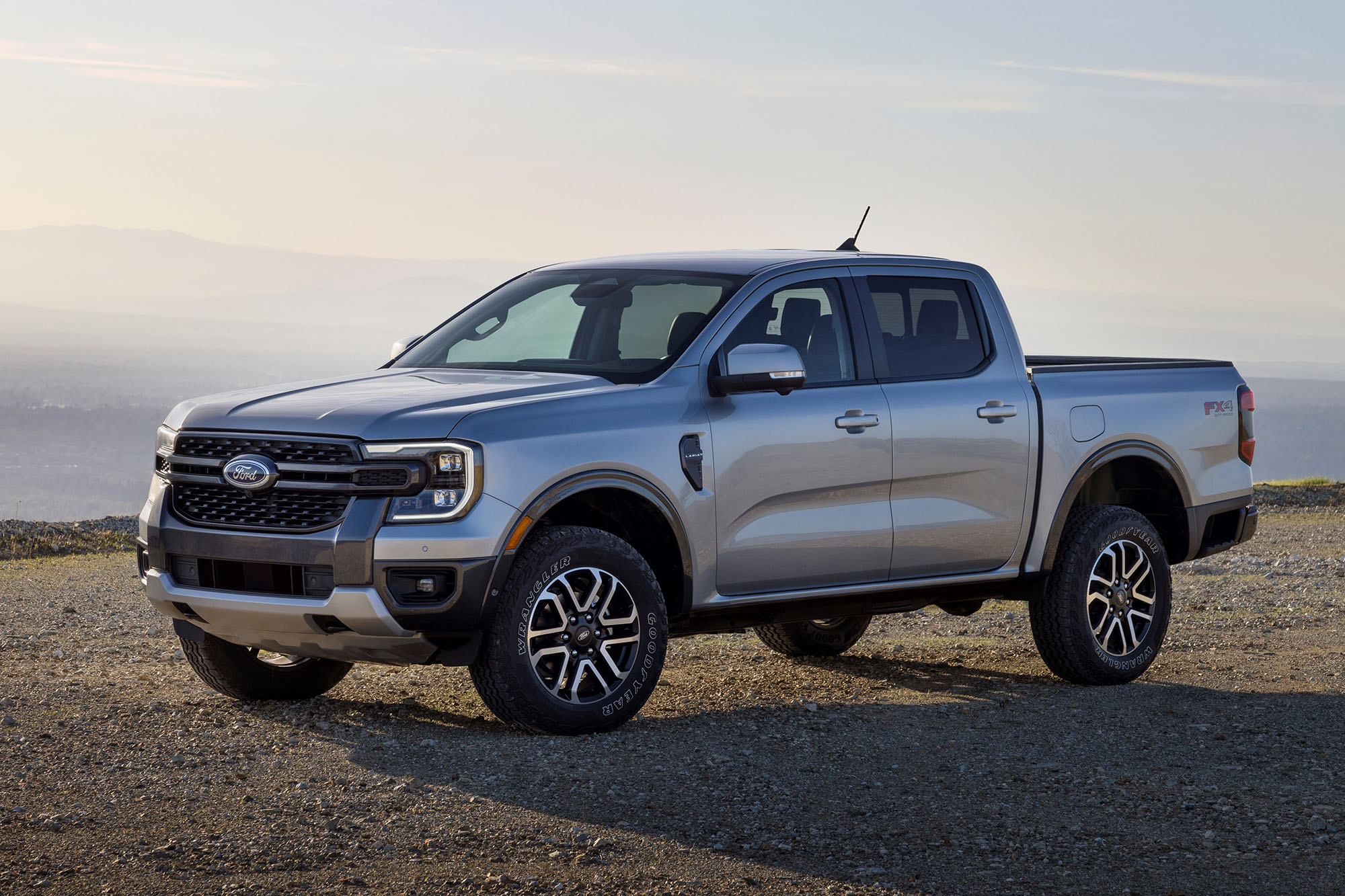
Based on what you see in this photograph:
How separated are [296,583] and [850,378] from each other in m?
2.73

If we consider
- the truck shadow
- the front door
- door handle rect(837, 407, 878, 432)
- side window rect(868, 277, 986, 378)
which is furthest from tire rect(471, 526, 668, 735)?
side window rect(868, 277, 986, 378)

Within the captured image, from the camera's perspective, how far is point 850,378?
7.30m

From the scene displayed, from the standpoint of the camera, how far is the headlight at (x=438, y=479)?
5.95 m

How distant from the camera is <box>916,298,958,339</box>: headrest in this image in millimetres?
7770

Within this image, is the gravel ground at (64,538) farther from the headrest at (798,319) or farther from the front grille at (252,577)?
the headrest at (798,319)

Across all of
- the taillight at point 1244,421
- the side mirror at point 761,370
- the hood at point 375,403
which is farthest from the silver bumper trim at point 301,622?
the taillight at point 1244,421

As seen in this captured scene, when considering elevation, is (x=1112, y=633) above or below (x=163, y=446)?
below

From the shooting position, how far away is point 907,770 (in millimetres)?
6230

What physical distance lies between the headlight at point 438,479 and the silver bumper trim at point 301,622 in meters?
0.34

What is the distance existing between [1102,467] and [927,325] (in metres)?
1.44

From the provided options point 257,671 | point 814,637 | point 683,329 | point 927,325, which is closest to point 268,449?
point 257,671

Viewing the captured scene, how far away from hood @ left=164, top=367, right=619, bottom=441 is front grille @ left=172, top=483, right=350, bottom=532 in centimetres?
25

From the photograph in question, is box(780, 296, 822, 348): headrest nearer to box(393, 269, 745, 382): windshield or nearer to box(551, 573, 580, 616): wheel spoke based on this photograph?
box(393, 269, 745, 382): windshield

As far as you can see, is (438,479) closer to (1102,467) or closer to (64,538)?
(1102,467)
